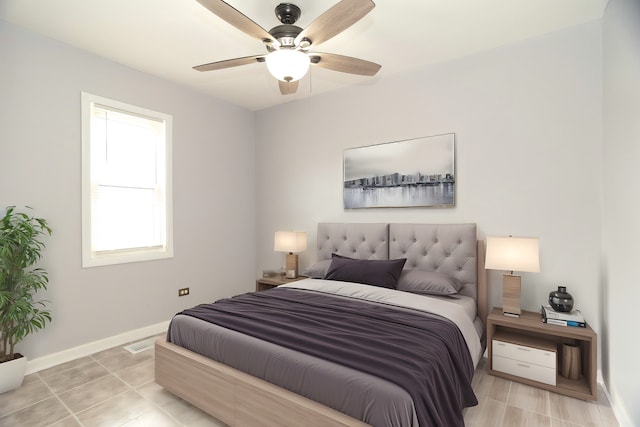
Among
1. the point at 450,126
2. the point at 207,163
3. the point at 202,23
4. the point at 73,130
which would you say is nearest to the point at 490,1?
the point at 450,126

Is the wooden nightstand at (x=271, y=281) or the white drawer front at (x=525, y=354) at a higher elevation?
the wooden nightstand at (x=271, y=281)

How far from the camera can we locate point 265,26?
248 cm

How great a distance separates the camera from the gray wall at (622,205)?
1742mm

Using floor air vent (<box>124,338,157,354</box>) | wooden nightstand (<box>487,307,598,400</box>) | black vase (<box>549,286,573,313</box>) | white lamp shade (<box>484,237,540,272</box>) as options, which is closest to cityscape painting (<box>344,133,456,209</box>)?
white lamp shade (<box>484,237,540,272</box>)

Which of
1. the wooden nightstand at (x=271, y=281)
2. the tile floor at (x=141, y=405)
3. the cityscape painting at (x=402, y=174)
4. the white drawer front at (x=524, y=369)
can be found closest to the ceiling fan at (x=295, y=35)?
the cityscape painting at (x=402, y=174)

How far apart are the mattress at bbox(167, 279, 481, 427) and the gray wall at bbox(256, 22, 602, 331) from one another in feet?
2.81

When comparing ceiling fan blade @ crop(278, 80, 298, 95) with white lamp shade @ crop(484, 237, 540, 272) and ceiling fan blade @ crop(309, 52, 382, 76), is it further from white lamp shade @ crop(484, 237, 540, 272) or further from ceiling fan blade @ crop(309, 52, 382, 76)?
white lamp shade @ crop(484, 237, 540, 272)

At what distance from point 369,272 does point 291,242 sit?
120cm

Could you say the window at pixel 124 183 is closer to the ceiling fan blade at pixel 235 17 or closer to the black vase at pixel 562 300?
the ceiling fan blade at pixel 235 17

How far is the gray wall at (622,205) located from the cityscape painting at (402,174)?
3.73 feet

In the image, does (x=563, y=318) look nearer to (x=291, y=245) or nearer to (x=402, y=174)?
(x=402, y=174)

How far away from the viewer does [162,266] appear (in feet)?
11.5

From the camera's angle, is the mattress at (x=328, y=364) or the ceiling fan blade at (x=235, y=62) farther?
the ceiling fan blade at (x=235, y=62)

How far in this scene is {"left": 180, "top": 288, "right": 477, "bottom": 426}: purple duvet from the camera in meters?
1.46
